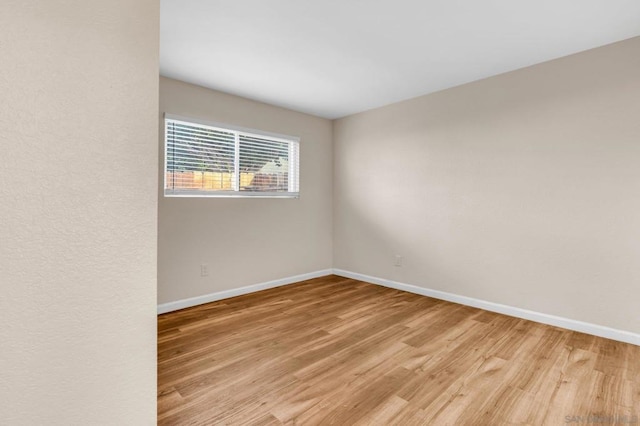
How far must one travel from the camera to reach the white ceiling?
6.66ft

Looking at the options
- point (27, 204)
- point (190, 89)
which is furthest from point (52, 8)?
point (190, 89)

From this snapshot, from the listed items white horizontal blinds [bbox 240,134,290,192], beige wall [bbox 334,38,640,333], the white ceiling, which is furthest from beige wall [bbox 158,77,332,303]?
beige wall [bbox 334,38,640,333]

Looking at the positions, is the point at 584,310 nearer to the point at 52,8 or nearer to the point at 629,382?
the point at 629,382

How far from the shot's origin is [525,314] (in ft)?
9.66

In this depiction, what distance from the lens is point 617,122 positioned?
97.4 inches

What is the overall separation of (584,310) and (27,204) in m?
3.78

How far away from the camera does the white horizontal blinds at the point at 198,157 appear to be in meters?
3.19

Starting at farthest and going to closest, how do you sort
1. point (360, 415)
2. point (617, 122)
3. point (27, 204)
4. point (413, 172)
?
point (413, 172) < point (617, 122) < point (360, 415) < point (27, 204)

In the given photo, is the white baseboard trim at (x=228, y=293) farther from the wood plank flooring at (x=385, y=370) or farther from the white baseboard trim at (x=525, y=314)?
the white baseboard trim at (x=525, y=314)

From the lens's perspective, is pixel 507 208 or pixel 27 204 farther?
pixel 507 208

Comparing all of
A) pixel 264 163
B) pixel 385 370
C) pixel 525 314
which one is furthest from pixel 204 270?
pixel 525 314

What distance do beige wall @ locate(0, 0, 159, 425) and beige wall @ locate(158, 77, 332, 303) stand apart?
7.21 feet

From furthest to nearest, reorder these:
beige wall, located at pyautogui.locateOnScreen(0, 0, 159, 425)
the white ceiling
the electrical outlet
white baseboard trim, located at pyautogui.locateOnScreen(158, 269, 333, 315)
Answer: the electrical outlet
white baseboard trim, located at pyautogui.locateOnScreen(158, 269, 333, 315)
the white ceiling
beige wall, located at pyautogui.locateOnScreen(0, 0, 159, 425)

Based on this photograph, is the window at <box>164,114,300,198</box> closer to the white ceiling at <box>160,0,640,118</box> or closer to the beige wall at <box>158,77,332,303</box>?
the beige wall at <box>158,77,332,303</box>
